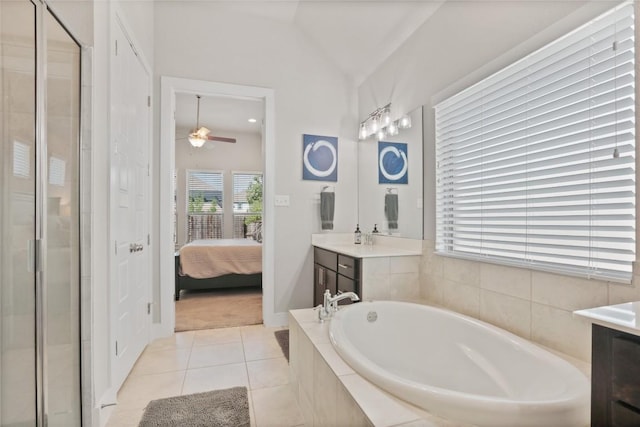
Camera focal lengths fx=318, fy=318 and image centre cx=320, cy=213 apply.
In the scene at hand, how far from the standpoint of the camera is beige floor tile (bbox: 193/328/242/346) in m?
2.69

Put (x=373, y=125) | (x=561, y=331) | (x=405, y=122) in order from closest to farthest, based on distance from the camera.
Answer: (x=561, y=331) < (x=405, y=122) < (x=373, y=125)

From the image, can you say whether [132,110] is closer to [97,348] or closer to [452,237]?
[97,348]

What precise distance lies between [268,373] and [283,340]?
601mm

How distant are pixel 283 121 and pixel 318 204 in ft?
2.99

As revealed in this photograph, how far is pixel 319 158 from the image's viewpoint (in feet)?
10.9

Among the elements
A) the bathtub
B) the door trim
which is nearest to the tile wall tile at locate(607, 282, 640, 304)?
the bathtub

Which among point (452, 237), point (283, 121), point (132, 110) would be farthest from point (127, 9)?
point (452, 237)

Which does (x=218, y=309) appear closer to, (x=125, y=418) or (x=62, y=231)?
(x=125, y=418)

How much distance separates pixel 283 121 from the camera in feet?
10.5

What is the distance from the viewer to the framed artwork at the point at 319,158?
10.8ft

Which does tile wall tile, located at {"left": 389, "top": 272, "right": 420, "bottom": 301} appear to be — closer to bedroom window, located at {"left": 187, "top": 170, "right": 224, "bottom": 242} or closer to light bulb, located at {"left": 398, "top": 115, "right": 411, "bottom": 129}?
light bulb, located at {"left": 398, "top": 115, "right": 411, "bottom": 129}

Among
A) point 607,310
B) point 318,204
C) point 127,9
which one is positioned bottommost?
point 607,310

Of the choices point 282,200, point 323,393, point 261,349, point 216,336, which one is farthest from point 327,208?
point 323,393

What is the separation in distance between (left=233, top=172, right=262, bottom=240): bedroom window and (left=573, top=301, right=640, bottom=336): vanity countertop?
20.8 ft
